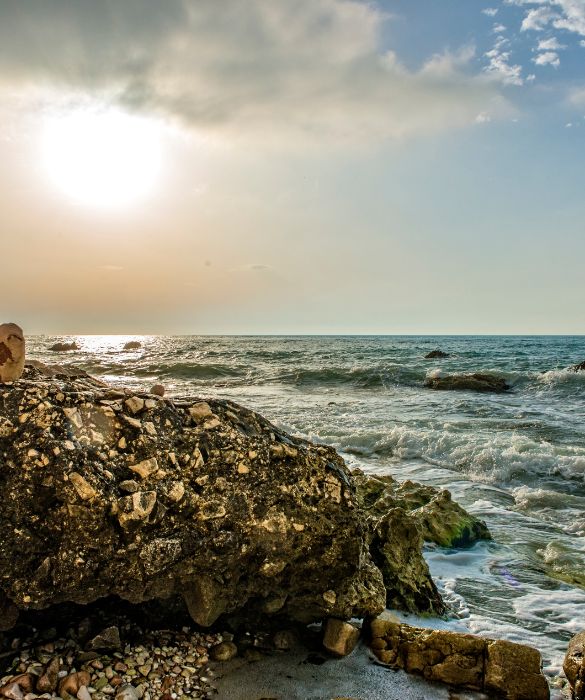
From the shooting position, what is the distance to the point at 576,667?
2.99 m

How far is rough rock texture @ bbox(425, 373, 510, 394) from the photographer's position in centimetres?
2192

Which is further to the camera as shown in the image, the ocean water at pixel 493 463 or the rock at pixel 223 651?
the ocean water at pixel 493 463

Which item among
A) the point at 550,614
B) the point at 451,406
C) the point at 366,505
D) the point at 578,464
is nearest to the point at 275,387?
the point at 451,406

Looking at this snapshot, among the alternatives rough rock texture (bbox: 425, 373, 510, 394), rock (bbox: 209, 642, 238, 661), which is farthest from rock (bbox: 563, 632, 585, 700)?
rough rock texture (bbox: 425, 373, 510, 394)

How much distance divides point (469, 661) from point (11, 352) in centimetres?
353

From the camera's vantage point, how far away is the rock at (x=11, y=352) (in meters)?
3.22

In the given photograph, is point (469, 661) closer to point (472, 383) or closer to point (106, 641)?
point (106, 641)

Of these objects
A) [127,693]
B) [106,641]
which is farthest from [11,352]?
[127,693]

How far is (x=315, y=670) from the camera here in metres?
3.14

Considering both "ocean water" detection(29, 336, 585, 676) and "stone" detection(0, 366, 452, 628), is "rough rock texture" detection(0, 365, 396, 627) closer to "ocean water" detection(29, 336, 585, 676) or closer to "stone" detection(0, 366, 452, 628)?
"stone" detection(0, 366, 452, 628)

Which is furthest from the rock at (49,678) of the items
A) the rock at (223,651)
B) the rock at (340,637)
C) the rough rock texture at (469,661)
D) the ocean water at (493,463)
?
the ocean water at (493,463)

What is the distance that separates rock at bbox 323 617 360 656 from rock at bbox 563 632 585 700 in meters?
1.31

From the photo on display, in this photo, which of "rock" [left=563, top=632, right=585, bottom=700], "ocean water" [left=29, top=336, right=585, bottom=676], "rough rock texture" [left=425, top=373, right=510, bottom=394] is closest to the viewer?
"rock" [left=563, top=632, right=585, bottom=700]

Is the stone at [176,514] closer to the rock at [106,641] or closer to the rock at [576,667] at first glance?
the rock at [106,641]
